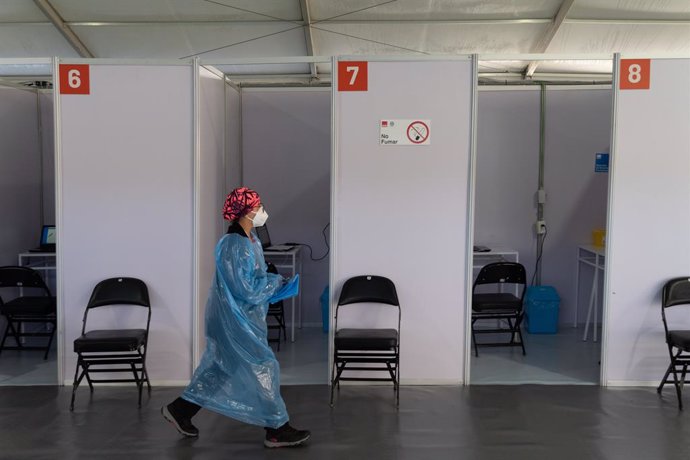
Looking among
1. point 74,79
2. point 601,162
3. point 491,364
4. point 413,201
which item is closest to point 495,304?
point 491,364

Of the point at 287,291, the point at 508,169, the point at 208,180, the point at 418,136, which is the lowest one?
the point at 287,291

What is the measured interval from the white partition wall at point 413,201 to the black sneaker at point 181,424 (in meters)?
1.31

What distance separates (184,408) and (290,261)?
8.49ft

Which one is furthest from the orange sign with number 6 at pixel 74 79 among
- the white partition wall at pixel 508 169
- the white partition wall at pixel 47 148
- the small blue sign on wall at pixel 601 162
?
the small blue sign on wall at pixel 601 162

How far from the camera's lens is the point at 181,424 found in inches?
131

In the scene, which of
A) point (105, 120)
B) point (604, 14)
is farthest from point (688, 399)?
point (105, 120)

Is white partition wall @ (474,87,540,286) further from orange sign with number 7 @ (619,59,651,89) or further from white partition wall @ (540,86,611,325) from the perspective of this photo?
orange sign with number 7 @ (619,59,651,89)

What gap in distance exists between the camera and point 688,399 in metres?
3.96

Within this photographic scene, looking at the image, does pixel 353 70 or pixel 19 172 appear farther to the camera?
pixel 19 172

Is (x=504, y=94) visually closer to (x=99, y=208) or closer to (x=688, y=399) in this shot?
(x=688, y=399)

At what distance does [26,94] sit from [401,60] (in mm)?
3771

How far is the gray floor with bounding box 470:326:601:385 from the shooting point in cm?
438

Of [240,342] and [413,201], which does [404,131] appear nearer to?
[413,201]

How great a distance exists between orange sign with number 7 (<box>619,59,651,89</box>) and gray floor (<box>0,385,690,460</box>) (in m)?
2.08
